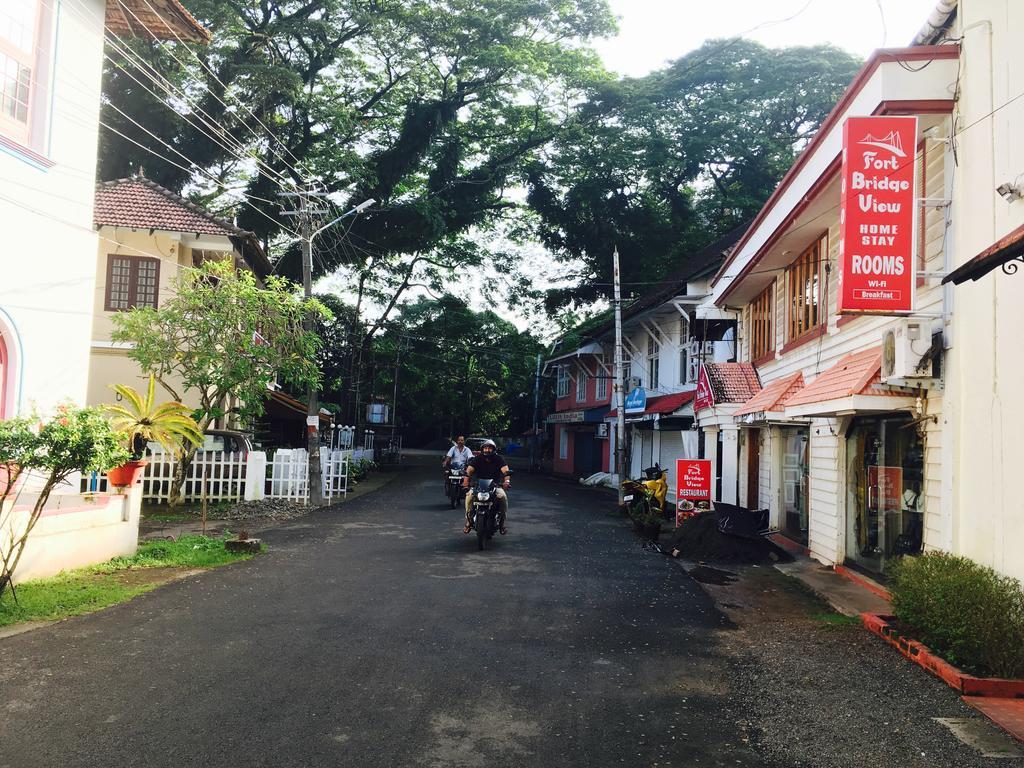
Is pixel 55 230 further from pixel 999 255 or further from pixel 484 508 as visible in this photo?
pixel 999 255

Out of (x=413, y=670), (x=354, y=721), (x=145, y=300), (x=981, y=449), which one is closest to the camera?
(x=354, y=721)

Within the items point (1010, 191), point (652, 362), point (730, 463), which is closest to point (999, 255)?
point (1010, 191)

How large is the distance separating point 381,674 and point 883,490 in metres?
6.96

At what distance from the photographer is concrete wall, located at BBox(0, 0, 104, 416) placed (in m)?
9.92

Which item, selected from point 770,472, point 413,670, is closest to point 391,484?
point 770,472

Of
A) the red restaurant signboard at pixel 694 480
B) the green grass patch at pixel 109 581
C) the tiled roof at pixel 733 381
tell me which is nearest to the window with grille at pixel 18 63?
the green grass patch at pixel 109 581

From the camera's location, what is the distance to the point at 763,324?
16406 millimetres

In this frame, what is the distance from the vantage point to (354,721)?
4516mm

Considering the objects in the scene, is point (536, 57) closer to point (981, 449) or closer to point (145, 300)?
point (145, 300)

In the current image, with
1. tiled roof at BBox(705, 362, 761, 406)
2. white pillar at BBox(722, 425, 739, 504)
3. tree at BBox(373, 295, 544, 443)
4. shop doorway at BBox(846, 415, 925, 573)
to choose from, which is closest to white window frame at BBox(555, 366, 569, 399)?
tree at BBox(373, 295, 544, 443)

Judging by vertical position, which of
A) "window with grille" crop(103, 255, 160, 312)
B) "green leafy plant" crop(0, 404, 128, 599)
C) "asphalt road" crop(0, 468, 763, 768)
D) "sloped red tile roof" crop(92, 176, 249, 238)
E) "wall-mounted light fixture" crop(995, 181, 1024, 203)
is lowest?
"asphalt road" crop(0, 468, 763, 768)

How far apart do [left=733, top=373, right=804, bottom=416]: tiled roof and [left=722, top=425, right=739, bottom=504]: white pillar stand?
12.9 ft

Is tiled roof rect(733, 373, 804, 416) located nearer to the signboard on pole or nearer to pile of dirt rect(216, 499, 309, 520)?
the signboard on pole

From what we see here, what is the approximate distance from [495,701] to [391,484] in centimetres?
2237
